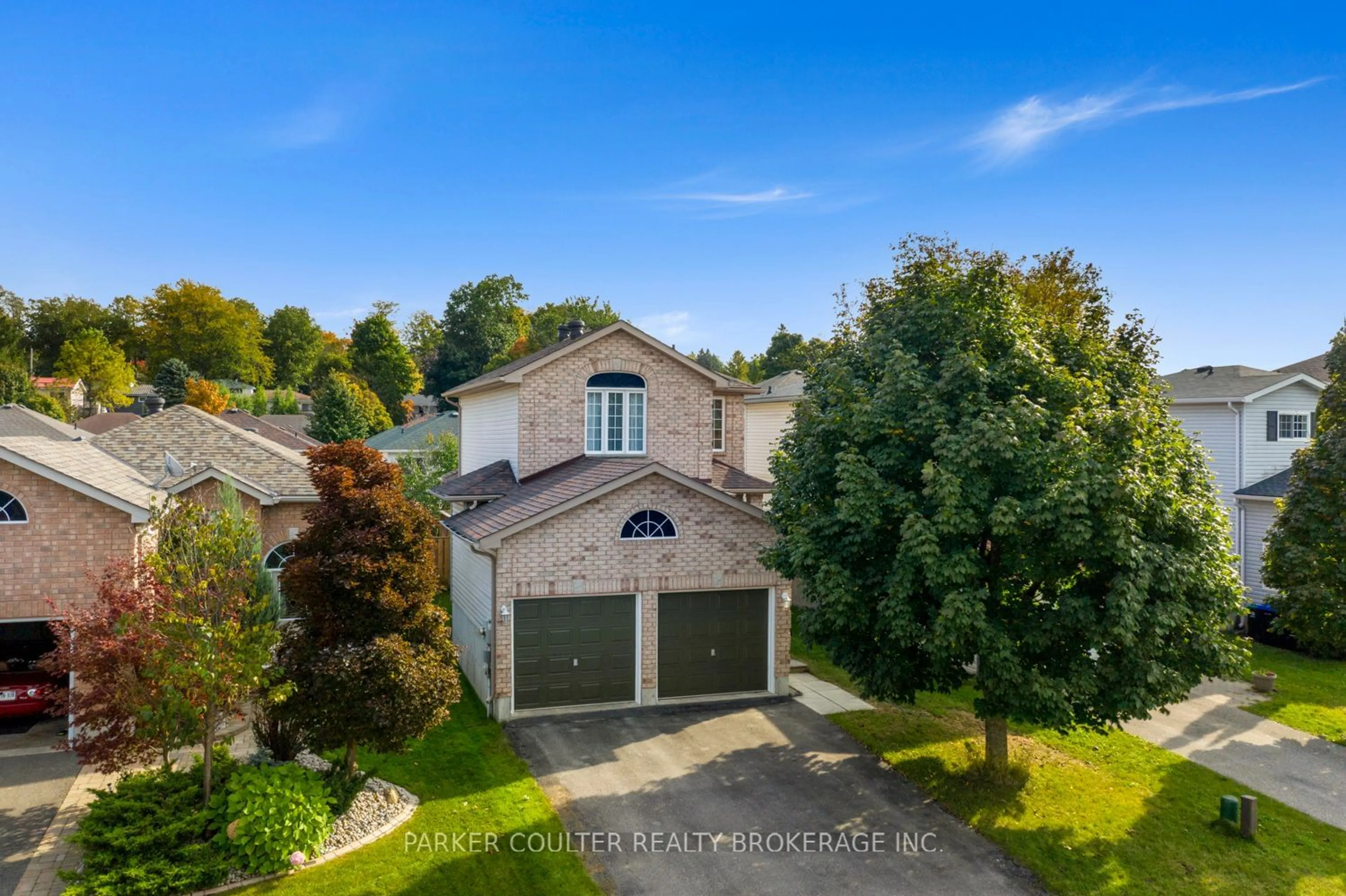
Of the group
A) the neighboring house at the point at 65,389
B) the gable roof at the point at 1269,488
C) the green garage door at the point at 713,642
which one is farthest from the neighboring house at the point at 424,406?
the gable roof at the point at 1269,488

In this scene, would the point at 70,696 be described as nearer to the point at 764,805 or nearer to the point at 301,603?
the point at 301,603

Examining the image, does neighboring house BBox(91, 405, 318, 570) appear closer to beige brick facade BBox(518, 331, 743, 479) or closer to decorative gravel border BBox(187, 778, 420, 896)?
beige brick facade BBox(518, 331, 743, 479)

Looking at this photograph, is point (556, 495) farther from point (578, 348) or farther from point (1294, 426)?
point (1294, 426)

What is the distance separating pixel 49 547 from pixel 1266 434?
32938 mm

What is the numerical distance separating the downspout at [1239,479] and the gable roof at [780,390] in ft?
53.0

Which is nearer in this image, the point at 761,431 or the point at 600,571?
the point at 600,571

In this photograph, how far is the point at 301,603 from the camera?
10.4 m

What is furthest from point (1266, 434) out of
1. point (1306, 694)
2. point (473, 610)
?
point (473, 610)

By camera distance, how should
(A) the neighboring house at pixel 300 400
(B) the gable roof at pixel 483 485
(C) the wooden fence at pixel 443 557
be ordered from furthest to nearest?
(A) the neighboring house at pixel 300 400 → (C) the wooden fence at pixel 443 557 → (B) the gable roof at pixel 483 485

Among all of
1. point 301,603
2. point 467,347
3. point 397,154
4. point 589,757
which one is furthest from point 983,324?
point 467,347

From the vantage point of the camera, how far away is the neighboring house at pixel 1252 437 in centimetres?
2439

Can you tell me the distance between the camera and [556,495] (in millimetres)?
15414

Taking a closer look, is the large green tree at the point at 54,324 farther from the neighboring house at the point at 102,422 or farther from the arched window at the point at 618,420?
the arched window at the point at 618,420

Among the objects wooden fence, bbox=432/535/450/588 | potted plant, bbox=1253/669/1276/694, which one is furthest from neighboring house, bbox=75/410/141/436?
potted plant, bbox=1253/669/1276/694
